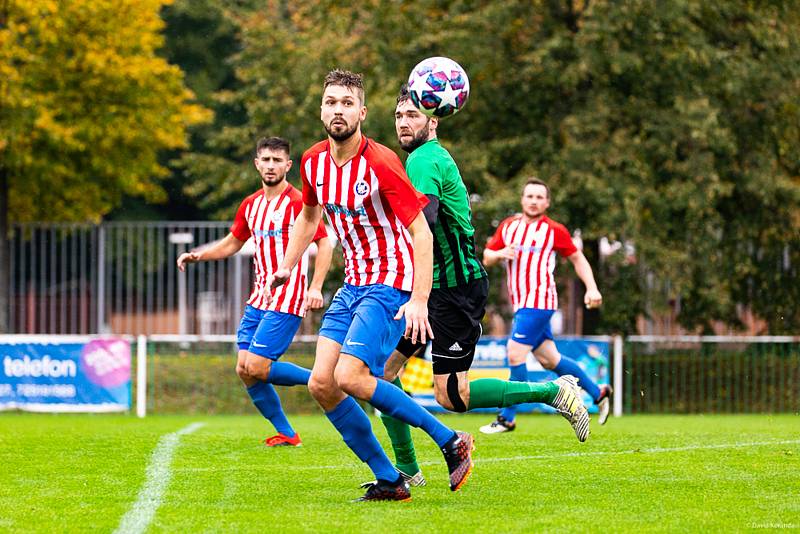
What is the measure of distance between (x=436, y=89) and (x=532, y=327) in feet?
16.5

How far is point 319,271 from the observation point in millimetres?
9562

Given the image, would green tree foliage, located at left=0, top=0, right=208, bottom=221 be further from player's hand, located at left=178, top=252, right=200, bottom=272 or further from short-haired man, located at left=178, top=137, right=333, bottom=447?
player's hand, located at left=178, top=252, right=200, bottom=272

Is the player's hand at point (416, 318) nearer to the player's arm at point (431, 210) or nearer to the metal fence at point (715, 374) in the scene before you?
the player's arm at point (431, 210)

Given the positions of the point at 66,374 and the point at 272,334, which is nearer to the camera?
the point at 272,334

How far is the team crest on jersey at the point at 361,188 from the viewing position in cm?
673

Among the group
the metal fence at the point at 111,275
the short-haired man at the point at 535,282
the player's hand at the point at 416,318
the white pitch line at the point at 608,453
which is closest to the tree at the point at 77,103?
the metal fence at the point at 111,275

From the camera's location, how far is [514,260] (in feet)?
41.1

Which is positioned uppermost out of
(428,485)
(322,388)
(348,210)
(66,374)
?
(348,210)

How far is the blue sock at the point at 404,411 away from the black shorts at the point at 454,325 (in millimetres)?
867

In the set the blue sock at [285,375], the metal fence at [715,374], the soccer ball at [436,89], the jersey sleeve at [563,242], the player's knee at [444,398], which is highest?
the soccer ball at [436,89]

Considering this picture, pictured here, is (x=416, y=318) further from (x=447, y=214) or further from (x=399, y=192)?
(x=447, y=214)

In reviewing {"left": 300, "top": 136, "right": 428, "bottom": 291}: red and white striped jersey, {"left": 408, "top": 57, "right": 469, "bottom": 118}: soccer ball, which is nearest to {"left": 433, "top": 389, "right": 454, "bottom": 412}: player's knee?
{"left": 300, "top": 136, "right": 428, "bottom": 291}: red and white striped jersey

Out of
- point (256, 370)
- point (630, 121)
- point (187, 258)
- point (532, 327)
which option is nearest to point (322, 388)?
point (187, 258)

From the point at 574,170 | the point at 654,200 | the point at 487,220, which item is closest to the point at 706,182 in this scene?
the point at 654,200
